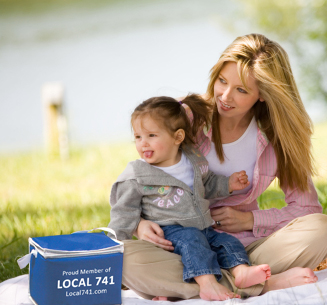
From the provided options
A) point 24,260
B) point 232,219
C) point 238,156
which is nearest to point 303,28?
point 238,156

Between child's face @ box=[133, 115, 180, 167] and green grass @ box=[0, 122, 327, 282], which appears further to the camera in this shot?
green grass @ box=[0, 122, 327, 282]

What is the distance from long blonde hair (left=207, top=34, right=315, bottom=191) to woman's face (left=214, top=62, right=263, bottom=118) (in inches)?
1.1

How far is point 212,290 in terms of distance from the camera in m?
2.17

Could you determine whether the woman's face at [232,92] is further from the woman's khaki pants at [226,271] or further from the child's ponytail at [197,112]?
the woman's khaki pants at [226,271]

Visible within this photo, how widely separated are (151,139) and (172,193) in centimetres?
29

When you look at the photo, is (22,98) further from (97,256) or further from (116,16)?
(97,256)

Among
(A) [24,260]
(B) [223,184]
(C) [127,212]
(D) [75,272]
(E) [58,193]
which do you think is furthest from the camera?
(E) [58,193]

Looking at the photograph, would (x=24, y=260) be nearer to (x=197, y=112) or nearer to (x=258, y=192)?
(x=197, y=112)

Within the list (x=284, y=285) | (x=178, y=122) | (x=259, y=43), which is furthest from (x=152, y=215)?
(x=259, y=43)

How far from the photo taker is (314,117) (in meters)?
9.35

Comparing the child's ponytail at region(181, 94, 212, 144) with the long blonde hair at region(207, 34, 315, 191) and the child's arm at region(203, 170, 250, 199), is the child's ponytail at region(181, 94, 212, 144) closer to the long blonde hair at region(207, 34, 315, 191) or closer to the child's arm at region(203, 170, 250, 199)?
the long blonde hair at region(207, 34, 315, 191)

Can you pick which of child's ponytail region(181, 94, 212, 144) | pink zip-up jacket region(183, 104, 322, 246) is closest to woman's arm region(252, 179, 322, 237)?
pink zip-up jacket region(183, 104, 322, 246)

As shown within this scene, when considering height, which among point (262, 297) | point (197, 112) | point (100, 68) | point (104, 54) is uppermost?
point (104, 54)

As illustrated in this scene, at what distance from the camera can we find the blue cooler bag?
2.00 metres
